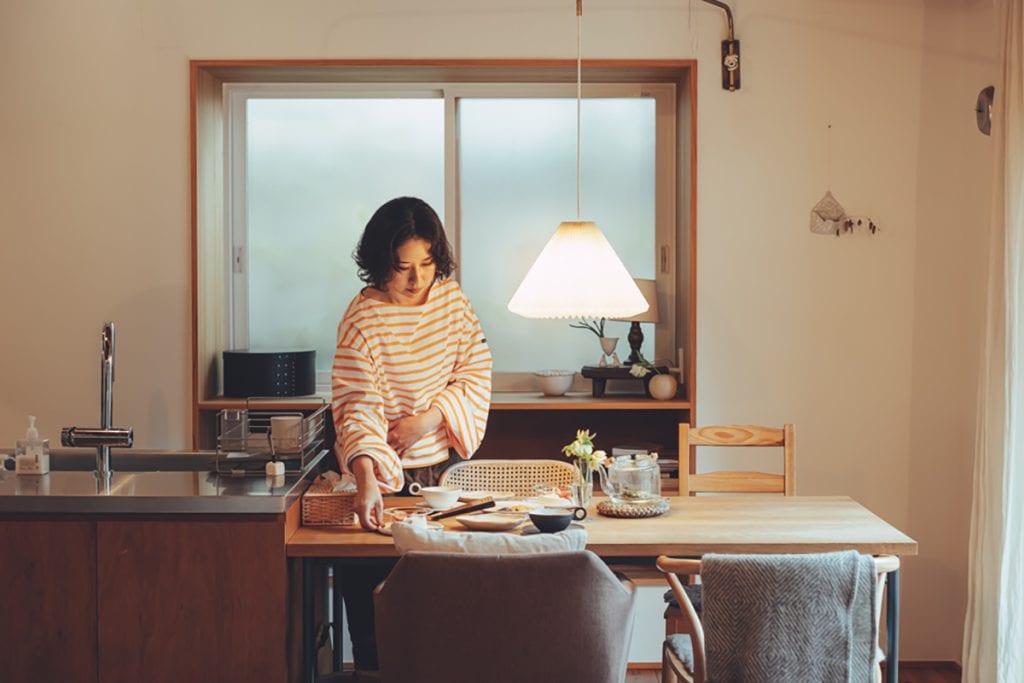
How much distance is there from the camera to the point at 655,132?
4375mm

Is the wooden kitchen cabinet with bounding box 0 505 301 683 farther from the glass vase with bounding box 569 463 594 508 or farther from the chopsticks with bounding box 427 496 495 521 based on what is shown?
the glass vase with bounding box 569 463 594 508

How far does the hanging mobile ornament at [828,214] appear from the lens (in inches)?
157

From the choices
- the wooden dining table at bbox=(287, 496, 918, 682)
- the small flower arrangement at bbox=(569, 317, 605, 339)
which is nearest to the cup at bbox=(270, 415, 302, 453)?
the wooden dining table at bbox=(287, 496, 918, 682)

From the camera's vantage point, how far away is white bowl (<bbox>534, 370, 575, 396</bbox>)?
4.20 m

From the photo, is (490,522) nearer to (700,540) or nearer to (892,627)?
(700,540)

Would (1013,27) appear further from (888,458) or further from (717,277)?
(888,458)

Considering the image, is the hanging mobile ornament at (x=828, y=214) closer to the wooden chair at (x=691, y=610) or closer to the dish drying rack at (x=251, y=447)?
the wooden chair at (x=691, y=610)

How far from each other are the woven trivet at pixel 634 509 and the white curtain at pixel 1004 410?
107cm

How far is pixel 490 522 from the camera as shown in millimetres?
2744

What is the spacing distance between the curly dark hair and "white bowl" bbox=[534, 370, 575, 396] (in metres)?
1.20

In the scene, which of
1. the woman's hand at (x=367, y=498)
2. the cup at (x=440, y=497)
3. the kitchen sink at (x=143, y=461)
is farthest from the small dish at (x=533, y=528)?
the kitchen sink at (x=143, y=461)

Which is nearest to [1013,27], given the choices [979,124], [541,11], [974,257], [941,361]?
[979,124]

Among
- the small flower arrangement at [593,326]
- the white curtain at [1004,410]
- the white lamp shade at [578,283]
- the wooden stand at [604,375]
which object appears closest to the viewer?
the white lamp shade at [578,283]

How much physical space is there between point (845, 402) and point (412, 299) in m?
1.77
